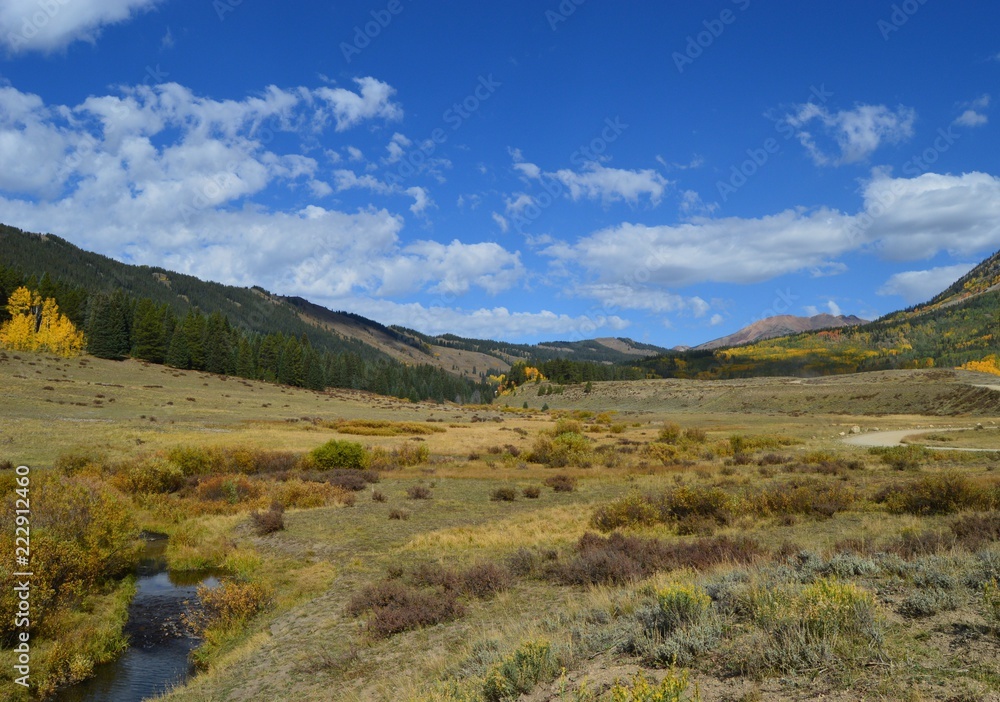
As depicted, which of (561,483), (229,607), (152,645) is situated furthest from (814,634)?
(561,483)

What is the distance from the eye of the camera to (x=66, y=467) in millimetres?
24812

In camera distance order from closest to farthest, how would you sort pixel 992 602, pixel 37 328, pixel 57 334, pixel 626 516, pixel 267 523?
pixel 992 602, pixel 626 516, pixel 267 523, pixel 57 334, pixel 37 328

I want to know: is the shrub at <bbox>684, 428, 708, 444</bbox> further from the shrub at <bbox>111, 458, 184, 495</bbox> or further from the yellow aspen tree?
the yellow aspen tree

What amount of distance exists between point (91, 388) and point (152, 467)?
167 feet

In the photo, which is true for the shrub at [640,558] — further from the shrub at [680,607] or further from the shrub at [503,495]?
the shrub at [503,495]

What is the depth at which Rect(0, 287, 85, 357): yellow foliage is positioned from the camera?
87625 millimetres

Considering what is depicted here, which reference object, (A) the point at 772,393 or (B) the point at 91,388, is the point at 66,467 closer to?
(B) the point at 91,388

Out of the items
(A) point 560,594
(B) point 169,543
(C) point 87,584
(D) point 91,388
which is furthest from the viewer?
(D) point 91,388

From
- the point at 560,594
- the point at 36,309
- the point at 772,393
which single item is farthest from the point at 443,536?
the point at 36,309

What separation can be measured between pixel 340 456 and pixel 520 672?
29285 mm

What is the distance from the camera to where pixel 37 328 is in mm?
97062

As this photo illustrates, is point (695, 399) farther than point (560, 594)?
Yes

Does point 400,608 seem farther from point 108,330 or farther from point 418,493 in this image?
point 108,330

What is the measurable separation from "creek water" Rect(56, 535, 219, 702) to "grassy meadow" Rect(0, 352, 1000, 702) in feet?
1.19
